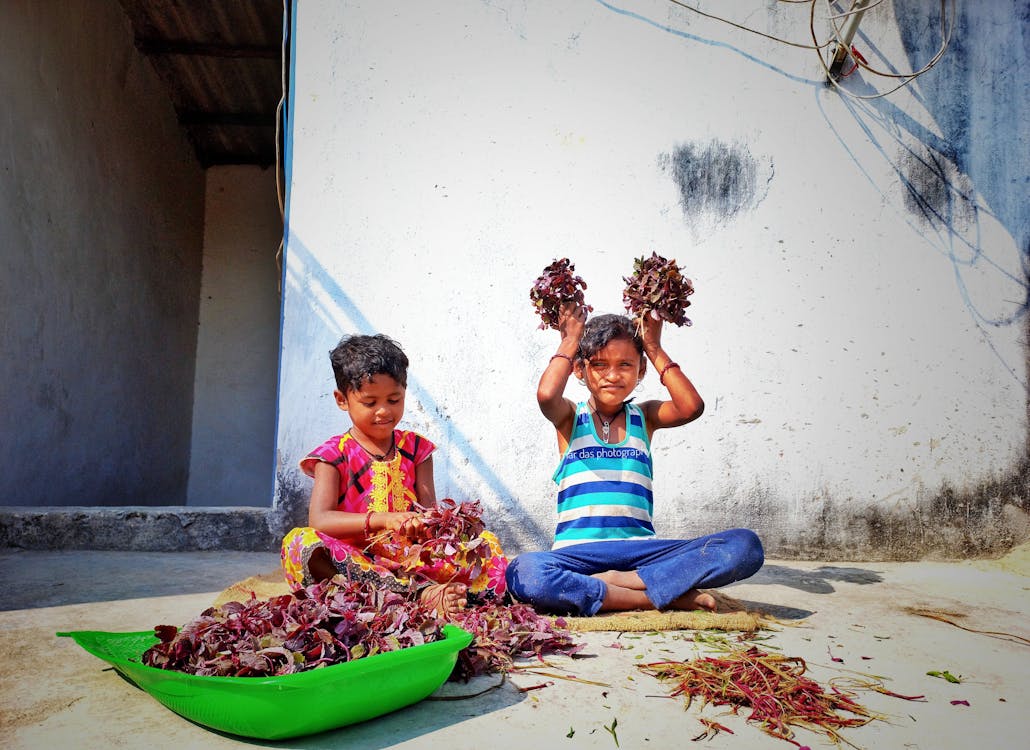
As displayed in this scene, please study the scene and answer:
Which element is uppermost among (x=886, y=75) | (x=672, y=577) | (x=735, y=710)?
(x=886, y=75)

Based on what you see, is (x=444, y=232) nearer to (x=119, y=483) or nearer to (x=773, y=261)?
(x=773, y=261)

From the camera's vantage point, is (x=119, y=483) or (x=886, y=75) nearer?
(x=886, y=75)

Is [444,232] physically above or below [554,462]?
above

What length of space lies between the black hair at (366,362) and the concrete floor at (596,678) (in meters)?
1.10

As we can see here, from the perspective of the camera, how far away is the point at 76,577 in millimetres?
3561

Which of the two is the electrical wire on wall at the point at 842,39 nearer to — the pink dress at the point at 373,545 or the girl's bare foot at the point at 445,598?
the pink dress at the point at 373,545

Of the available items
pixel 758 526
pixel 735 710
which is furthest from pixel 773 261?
pixel 735 710

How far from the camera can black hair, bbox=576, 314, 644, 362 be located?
10.5 feet

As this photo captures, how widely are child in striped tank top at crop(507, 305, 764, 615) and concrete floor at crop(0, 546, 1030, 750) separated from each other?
249 millimetres

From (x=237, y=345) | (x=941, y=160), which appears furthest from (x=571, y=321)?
(x=237, y=345)

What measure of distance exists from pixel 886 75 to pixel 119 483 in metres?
6.79

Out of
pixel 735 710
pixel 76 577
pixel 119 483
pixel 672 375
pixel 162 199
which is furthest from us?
pixel 162 199

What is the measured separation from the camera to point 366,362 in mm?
3035

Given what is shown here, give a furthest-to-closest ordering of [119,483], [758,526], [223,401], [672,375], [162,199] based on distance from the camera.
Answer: [223,401], [162,199], [119,483], [758,526], [672,375]
